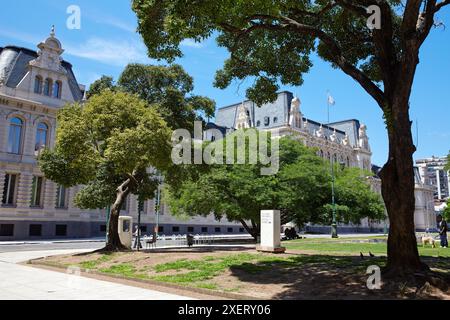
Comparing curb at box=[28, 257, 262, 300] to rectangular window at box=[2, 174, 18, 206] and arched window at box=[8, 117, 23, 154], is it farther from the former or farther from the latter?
arched window at box=[8, 117, 23, 154]

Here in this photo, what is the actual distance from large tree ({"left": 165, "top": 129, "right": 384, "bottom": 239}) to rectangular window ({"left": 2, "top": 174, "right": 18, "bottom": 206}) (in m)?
15.2

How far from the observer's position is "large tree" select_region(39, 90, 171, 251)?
19.0 metres

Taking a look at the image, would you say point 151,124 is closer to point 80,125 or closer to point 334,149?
point 80,125

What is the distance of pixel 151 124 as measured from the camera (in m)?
19.8

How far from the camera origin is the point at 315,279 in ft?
38.3

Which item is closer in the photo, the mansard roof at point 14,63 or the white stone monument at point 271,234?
the white stone monument at point 271,234

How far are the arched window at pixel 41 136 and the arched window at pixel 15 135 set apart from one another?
1.70 meters

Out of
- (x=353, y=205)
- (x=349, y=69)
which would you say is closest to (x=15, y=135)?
(x=353, y=205)

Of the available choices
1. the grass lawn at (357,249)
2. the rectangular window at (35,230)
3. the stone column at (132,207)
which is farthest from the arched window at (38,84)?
the grass lawn at (357,249)

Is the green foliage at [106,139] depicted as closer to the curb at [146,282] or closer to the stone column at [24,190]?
the curb at [146,282]

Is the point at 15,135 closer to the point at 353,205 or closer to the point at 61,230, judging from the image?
the point at 61,230

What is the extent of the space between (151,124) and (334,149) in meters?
78.6

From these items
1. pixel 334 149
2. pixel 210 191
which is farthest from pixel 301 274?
pixel 334 149

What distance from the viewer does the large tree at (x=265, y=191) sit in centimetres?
3184
